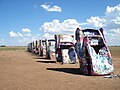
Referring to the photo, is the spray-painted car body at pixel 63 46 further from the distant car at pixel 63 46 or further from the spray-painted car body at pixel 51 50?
the spray-painted car body at pixel 51 50

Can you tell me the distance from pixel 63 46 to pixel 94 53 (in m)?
10.8

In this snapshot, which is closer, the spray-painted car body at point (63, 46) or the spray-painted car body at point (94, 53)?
the spray-painted car body at point (94, 53)

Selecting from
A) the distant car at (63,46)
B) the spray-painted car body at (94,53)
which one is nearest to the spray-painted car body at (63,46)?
the distant car at (63,46)

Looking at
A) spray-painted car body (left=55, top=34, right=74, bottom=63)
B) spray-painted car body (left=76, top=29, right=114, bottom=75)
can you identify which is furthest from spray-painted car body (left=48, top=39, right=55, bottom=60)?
spray-painted car body (left=76, top=29, right=114, bottom=75)

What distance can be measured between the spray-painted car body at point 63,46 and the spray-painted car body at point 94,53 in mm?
7954

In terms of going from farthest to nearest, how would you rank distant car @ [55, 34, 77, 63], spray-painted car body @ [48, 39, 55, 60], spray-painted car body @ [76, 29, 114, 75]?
spray-painted car body @ [48, 39, 55, 60]
distant car @ [55, 34, 77, 63]
spray-painted car body @ [76, 29, 114, 75]

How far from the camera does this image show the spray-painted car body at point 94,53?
17.0 m

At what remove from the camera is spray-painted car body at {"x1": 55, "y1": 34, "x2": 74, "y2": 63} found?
27198 millimetres

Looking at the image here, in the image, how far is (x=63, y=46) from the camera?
28.1m

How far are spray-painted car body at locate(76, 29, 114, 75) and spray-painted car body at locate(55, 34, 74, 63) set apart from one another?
795 centimetres

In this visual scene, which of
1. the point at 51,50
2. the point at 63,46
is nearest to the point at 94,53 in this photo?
the point at 63,46

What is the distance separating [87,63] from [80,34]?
8.38ft

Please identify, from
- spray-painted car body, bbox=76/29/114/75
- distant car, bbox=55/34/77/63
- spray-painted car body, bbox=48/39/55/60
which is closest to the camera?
spray-painted car body, bbox=76/29/114/75

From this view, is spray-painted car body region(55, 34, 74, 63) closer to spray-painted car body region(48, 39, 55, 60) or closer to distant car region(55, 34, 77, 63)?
distant car region(55, 34, 77, 63)
